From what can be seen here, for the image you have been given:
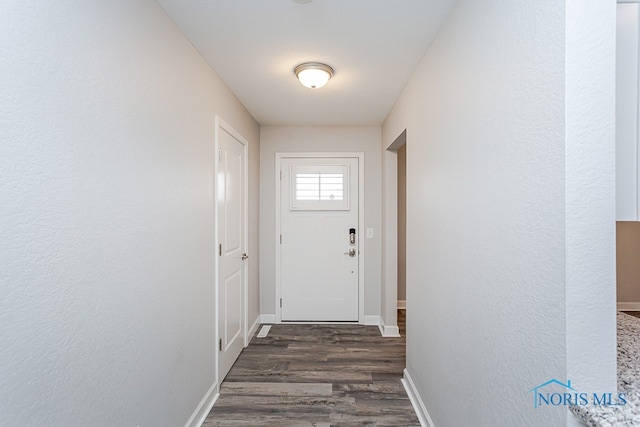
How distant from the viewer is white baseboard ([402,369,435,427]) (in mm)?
1957

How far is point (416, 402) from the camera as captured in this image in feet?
7.14

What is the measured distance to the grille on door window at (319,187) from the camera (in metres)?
3.83

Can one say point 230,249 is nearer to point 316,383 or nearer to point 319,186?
point 316,383

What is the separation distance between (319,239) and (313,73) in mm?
2084

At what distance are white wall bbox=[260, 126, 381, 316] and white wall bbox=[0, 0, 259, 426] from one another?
188cm

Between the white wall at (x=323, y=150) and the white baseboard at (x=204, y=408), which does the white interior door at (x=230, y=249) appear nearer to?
the white baseboard at (x=204, y=408)

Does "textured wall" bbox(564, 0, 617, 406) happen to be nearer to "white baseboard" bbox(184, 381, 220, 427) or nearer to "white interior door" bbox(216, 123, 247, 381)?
"white baseboard" bbox(184, 381, 220, 427)

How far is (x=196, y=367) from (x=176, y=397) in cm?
28

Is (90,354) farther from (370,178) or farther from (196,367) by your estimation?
(370,178)

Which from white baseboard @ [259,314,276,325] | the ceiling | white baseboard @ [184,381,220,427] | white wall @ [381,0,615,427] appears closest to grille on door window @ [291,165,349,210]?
the ceiling

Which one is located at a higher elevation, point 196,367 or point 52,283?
point 52,283

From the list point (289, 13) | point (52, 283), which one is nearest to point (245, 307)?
point (52, 283)

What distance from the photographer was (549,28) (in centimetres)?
86

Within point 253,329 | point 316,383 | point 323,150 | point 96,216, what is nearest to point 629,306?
point 316,383
